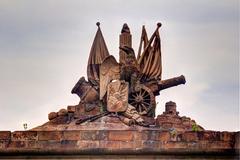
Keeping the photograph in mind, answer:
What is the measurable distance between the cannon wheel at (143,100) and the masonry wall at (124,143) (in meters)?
1.14

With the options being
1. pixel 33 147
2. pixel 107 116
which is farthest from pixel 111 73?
pixel 33 147

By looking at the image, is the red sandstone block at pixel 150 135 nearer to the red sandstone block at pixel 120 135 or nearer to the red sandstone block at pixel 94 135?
the red sandstone block at pixel 120 135

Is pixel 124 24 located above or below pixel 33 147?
above

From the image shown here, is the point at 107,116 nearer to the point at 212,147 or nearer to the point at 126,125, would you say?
the point at 126,125

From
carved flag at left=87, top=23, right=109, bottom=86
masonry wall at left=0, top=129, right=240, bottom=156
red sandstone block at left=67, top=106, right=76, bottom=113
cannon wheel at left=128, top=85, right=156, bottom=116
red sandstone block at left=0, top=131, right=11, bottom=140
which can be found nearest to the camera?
masonry wall at left=0, top=129, right=240, bottom=156

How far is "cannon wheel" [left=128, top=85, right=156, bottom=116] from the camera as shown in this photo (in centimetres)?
2775

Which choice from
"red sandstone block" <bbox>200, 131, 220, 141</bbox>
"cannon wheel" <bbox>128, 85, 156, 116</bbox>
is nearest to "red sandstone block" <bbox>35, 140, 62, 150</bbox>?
"cannon wheel" <bbox>128, 85, 156, 116</bbox>

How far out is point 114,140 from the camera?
26672 millimetres

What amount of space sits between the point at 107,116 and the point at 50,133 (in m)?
1.67

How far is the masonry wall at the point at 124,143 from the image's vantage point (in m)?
26.5

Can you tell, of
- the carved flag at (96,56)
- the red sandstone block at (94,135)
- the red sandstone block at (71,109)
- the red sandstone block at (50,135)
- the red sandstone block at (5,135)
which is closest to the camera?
the red sandstone block at (94,135)

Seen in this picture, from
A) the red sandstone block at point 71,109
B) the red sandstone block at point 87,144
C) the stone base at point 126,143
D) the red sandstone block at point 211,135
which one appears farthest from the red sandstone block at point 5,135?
the red sandstone block at point 211,135

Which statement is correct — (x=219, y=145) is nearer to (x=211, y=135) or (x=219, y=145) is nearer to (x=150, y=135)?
(x=211, y=135)

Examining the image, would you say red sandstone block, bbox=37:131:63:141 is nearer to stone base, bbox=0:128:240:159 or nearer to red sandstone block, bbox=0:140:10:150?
stone base, bbox=0:128:240:159
